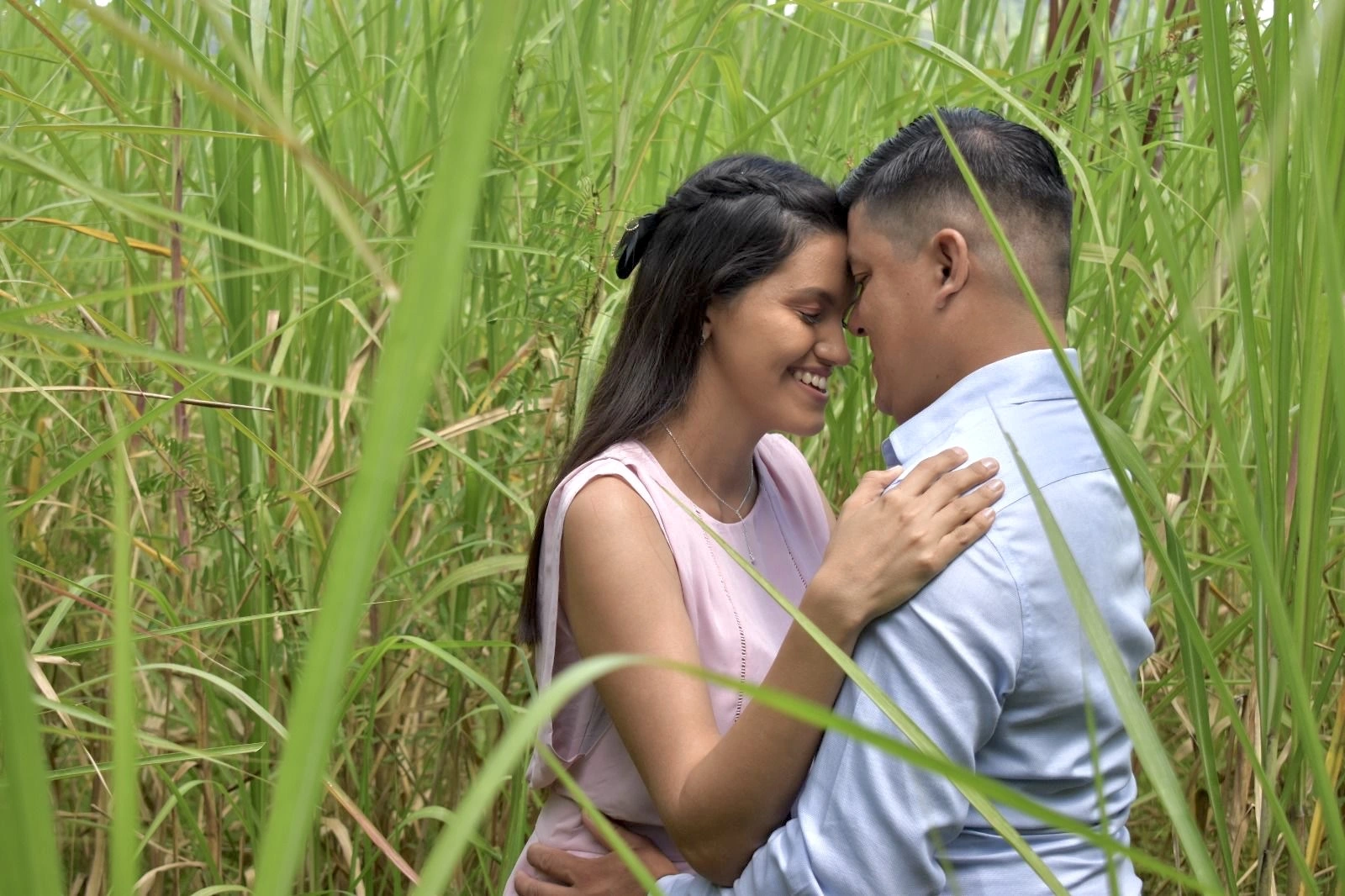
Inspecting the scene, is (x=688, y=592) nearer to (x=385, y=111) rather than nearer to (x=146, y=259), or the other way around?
(x=385, y=111)

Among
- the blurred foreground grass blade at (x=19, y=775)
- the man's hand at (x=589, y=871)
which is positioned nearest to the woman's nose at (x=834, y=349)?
the man's hand at (x=589, y=871)

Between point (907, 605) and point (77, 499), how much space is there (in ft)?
4.80

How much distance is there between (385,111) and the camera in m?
2.09

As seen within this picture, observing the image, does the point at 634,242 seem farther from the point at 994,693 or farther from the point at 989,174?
the point at 994,693

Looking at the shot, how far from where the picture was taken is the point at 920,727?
1.27 metres

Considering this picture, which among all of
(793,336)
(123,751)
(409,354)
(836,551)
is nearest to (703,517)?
(793,336)

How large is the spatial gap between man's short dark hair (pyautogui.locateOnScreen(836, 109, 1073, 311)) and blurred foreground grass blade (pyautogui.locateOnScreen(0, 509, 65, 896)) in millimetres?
1256

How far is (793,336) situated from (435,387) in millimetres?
493

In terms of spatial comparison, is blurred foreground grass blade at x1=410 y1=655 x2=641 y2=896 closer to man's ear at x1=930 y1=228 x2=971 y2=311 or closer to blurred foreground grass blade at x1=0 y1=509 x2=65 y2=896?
blurred foreground grass blade at x1=0 y1=509 x2=65 y2=896

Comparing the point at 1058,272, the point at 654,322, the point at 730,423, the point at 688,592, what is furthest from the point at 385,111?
the point at 1058,272

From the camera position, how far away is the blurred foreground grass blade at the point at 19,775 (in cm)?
39

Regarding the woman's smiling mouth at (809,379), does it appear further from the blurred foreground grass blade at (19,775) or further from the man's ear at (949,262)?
the blurred foreground grass blade at (19,775)

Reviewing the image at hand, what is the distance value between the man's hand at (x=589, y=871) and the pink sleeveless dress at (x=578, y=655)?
29mm

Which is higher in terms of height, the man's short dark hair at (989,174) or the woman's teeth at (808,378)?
the man's short dark hair at (989,174)
